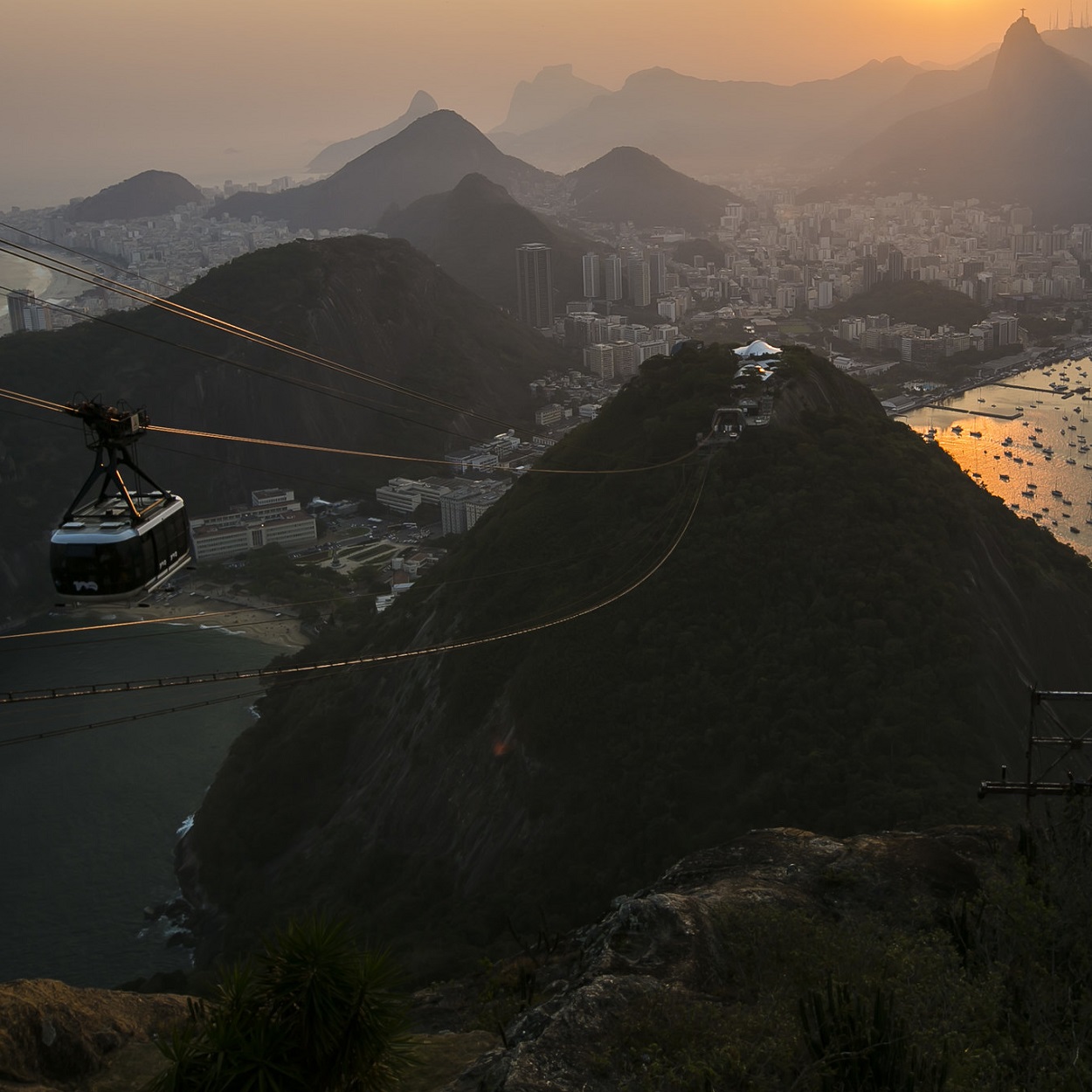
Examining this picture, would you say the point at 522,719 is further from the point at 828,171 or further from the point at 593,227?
the point at 828,171

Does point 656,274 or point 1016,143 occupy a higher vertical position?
point 1016,143

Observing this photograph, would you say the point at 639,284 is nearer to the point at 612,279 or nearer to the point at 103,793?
the point at 612,279

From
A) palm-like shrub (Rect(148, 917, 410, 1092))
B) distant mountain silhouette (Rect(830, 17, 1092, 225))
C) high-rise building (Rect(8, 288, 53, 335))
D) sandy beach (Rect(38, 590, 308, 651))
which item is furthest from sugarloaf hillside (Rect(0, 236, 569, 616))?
distant mountain silhouette (Rect(830, 17, 1092, 225))

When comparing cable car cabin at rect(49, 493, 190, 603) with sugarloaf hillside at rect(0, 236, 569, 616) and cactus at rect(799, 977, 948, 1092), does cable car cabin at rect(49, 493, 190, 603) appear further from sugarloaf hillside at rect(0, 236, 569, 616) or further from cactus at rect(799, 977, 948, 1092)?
sugarloaf hillside at rect(0, 236, 569, 616)

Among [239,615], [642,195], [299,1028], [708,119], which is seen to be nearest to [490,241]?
[642,195]

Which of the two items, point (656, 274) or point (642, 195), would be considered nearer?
point (656, 274)
